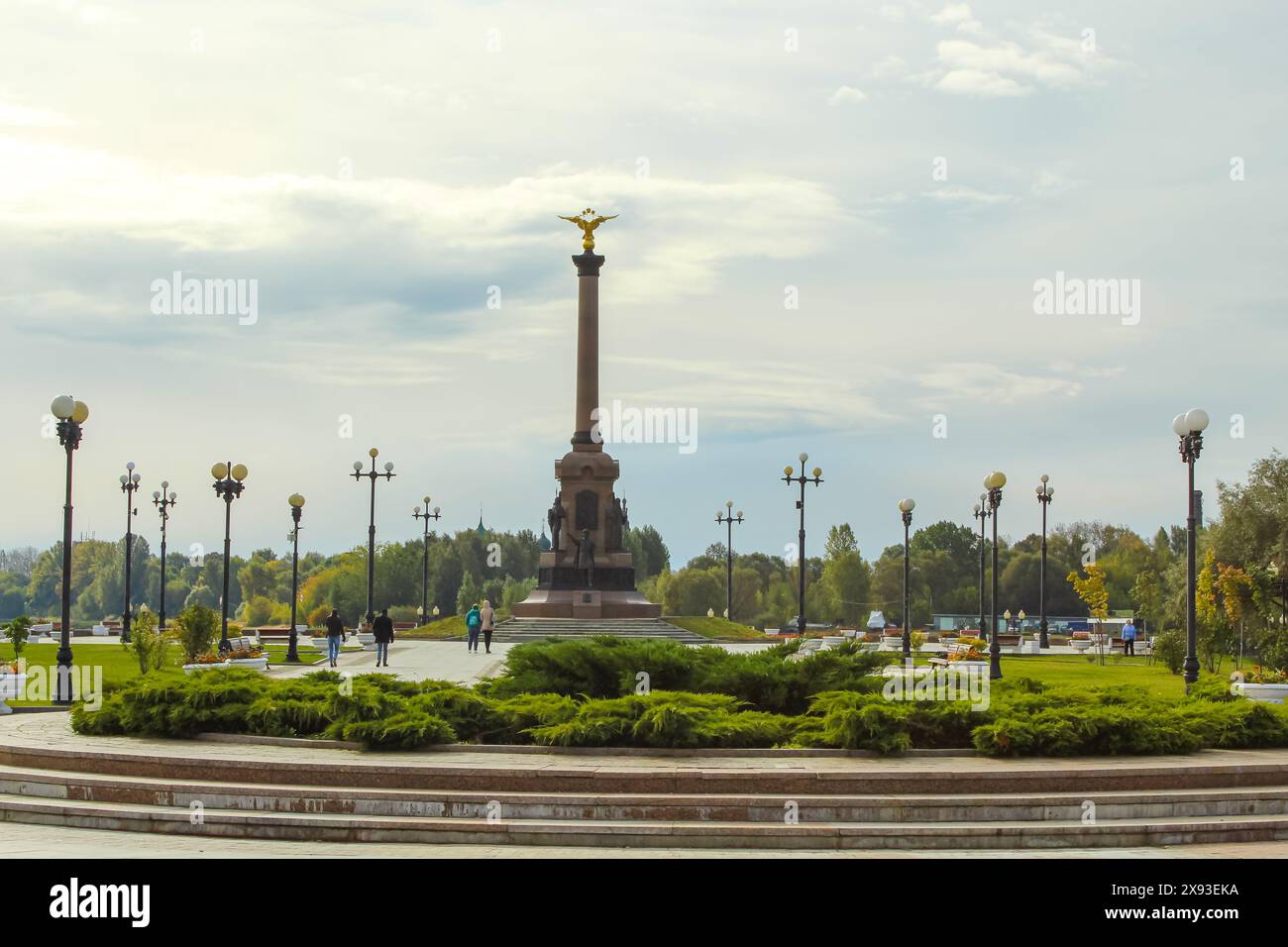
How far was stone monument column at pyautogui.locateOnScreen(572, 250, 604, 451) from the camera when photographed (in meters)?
50.1

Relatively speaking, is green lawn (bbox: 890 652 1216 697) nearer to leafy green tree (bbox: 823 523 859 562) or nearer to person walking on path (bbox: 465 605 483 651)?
person walking on path (bbox: 465 605 483 651)

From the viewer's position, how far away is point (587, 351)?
50.1 metres

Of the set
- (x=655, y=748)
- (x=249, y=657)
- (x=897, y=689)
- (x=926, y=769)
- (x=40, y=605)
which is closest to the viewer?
(x=926, y=769)

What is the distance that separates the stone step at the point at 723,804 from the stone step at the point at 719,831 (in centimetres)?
7

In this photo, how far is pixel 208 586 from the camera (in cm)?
16300

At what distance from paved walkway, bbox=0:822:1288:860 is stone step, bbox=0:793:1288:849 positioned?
84 millimetres

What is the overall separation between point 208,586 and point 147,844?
523ft

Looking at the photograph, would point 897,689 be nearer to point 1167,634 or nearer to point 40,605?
point 1167,634

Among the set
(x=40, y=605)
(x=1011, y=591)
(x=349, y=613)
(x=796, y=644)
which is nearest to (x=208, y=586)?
(x=40, y=605)

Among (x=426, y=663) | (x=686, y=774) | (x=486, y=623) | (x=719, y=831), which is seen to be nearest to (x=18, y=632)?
(x=426, y=663)

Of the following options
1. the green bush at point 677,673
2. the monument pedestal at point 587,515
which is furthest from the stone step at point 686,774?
→ the monument pedestal at point 587,515

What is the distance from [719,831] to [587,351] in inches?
1569

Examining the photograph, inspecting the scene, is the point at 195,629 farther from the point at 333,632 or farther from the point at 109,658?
the point at 109,658
